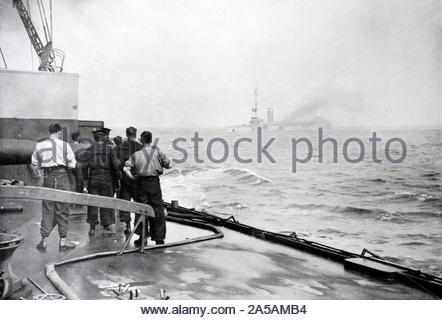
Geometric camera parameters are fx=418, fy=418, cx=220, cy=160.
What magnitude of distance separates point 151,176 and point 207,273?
1.60 metres

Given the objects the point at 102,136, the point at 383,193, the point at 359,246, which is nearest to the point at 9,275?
the point at 102,136

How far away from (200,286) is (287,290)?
810 mm

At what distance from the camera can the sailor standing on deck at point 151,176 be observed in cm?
533

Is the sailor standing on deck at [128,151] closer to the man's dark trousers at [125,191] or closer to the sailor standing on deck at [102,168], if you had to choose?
the man's dark trousers at [125,191]

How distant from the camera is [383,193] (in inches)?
970

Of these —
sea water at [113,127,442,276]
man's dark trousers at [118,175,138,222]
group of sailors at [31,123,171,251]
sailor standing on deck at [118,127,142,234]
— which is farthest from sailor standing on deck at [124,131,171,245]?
sea water at [113,127,442,276]

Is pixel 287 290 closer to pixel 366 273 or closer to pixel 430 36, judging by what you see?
pixel 366 273

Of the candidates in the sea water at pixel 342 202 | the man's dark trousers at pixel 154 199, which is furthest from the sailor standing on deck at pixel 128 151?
the sea water at pixel 342 202

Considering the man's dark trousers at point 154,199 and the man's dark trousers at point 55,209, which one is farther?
the man's dark trousers at point 154,199

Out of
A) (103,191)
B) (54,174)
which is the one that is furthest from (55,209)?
(103,191)

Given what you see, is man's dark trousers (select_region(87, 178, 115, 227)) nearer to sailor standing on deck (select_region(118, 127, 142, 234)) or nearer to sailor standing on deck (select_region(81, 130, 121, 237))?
sailor standing on deck (select_region(81, 130, 121, 237))

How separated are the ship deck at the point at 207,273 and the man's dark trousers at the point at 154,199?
0.29m

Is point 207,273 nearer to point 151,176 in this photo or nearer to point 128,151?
point 151,176

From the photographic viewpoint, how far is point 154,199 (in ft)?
17.7
